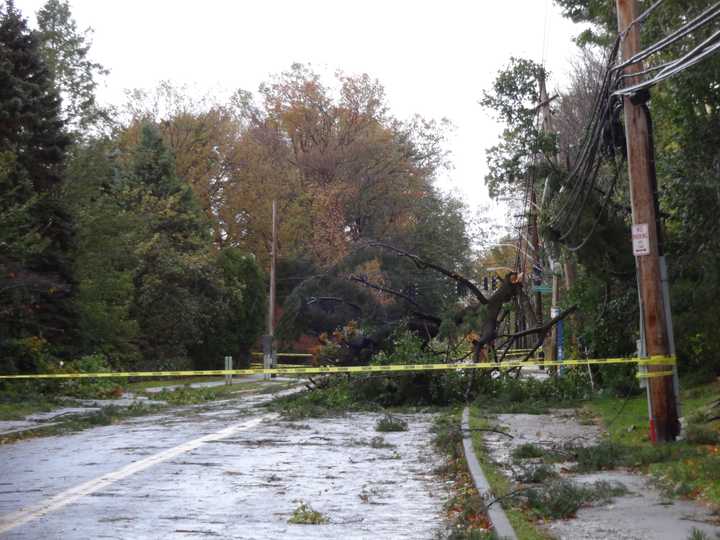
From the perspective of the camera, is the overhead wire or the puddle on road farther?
the overhead wire

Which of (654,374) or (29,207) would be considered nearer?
(654,374)

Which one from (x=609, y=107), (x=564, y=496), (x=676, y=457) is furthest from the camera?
(x=609, y=107)

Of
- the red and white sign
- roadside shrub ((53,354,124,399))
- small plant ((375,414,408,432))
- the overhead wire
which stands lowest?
small plant ((375,414,408,432))

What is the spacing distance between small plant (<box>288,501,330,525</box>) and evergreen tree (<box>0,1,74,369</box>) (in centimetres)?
1899

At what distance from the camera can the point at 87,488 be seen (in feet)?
34.6

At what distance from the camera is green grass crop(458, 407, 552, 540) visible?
25.5 ft

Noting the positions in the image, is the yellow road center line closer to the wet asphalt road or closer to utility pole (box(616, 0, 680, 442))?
the wet asphalt road

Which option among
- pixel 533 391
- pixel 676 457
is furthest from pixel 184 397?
pixel 676 457

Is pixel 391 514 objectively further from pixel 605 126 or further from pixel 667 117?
pixel 667 117

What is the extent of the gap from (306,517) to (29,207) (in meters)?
22.1

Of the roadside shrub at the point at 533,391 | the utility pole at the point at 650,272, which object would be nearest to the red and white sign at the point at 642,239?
the utility pole at the point at 650,272

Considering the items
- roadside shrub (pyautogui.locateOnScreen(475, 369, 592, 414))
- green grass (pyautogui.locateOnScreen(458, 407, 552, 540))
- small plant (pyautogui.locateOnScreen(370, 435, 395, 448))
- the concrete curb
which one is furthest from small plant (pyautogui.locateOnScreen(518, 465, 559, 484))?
roadside shrub (pyautogui.locateOnScreen(475, 369, 592, 414))

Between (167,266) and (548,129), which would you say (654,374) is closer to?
(548,129)

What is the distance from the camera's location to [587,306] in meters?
24.3
